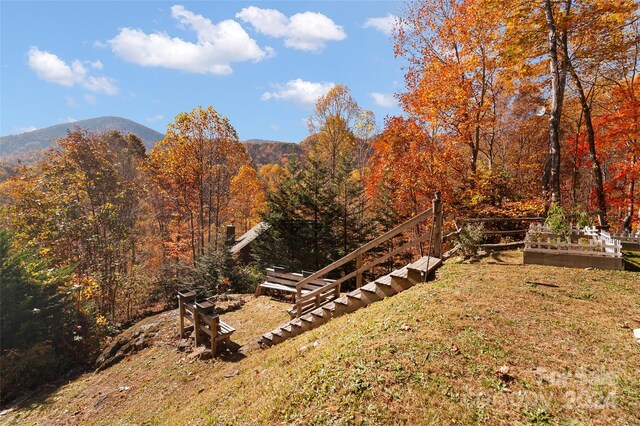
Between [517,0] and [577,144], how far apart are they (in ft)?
37.7

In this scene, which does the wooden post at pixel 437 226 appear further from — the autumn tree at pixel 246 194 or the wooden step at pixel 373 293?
the autumn tree at pixel 246 194

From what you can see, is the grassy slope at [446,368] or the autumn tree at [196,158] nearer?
the grassy slope at [446,368]

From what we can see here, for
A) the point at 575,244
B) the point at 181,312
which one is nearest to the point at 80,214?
the point at 181,312

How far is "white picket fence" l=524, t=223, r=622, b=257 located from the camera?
8.73m

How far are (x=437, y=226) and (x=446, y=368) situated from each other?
435cm

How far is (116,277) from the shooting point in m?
18.5

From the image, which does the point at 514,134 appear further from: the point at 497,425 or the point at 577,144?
the point at 497,425

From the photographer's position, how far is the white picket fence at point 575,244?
873 cm

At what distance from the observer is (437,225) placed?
8047mm

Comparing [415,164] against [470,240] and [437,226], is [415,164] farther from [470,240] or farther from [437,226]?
[437,226]

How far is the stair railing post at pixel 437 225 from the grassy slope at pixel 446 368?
71 cm

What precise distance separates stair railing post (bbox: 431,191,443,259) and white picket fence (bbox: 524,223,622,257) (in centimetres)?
333

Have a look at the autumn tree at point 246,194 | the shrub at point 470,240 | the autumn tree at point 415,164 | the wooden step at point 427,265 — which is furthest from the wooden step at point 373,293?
the autumn tree at point 246,194

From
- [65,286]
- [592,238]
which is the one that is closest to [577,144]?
[592,238]
